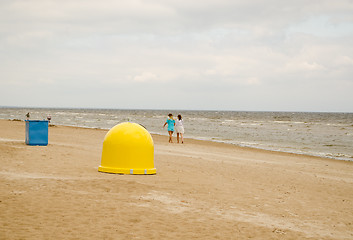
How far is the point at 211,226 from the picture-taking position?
6.39 metres

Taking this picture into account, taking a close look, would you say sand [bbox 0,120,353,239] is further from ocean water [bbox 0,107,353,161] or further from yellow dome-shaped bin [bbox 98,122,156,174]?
ocean water [bbox 0,107,353,161]

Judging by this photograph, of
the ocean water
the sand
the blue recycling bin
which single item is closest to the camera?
the sand

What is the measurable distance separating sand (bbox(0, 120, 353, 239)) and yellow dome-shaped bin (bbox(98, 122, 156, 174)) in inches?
13.9

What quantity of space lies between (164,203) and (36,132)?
905cm

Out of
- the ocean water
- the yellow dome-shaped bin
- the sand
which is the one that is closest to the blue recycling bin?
the sand

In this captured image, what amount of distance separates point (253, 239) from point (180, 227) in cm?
108

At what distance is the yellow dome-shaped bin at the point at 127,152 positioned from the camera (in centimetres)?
1035

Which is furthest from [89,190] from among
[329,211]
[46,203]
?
[329,211]

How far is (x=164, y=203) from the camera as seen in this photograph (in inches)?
300

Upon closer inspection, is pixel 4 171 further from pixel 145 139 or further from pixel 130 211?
pixel 130 211

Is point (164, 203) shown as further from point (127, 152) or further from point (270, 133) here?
point (270, 133)

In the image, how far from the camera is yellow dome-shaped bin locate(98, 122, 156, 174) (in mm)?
10352

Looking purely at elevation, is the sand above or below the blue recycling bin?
below

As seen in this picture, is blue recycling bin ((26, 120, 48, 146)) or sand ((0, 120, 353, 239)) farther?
blue recycling bin ((26, 120, 48, 146))
